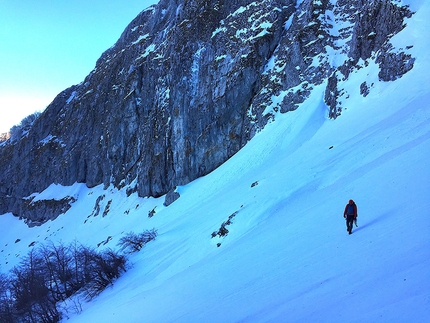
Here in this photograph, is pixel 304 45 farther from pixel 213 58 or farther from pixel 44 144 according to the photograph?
pixel 44 144

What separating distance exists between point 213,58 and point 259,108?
45.9ft

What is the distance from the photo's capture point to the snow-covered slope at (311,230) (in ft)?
26.6

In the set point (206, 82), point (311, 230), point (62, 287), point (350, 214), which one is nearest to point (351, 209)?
point (350, 214)

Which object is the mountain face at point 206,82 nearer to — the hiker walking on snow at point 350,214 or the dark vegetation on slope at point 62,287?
the dark vegetation on slope at point 62,287

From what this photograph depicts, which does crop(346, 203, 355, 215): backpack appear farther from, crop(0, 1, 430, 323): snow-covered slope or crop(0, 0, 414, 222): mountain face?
crop(0, 0, 414, 222): mountain face

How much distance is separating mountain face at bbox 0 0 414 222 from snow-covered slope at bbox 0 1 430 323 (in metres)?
3.33

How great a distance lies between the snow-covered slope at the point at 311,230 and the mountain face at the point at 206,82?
3331mm

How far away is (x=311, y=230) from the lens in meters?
13.7

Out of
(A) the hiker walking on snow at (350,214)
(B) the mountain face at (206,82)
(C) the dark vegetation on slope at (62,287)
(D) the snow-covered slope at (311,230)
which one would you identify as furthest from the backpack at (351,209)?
(B) the mountain face at (206,82)

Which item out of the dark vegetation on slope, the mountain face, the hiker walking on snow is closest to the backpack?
the hiker walking on snow

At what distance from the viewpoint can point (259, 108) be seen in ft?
136

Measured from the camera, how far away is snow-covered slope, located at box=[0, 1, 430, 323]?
8.12 meters

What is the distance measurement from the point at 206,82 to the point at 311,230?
39.3 metres

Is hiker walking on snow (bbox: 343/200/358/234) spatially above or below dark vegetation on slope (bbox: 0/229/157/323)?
below
